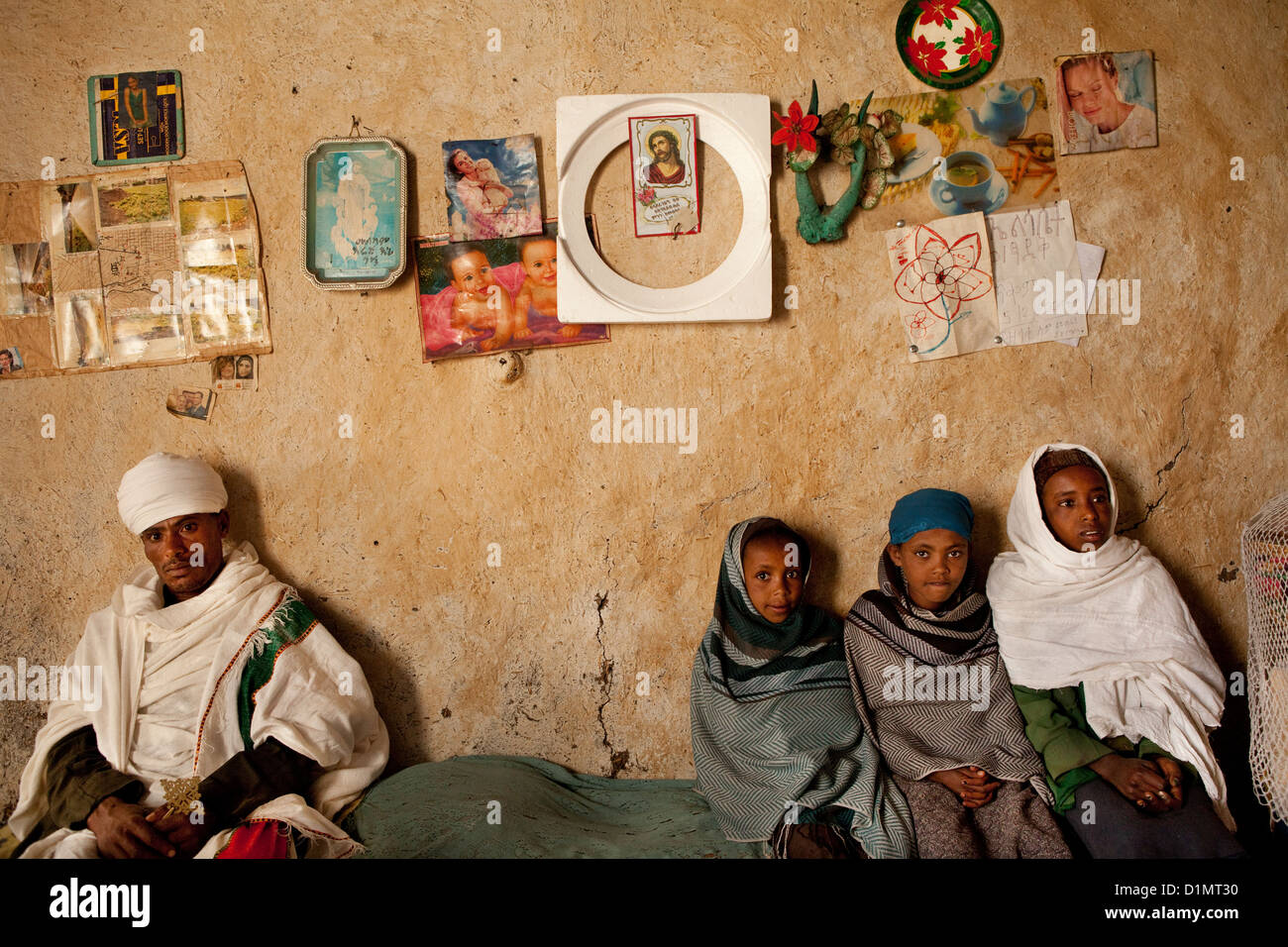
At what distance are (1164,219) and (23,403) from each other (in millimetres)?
4389

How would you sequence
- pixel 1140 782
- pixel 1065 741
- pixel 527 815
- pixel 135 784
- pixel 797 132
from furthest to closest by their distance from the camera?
pixel 797 132 → pixel 527 815 → pixel 135 784 → pixel 1065 741 → pixel 1140 782

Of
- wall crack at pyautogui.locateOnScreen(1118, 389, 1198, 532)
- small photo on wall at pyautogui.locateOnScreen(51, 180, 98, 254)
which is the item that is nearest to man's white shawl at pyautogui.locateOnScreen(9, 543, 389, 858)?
small photo on wall at pyautogui.locateOnScreen(51, 180, 98, 254)

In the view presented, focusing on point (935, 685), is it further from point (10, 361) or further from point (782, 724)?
point (10, 361)

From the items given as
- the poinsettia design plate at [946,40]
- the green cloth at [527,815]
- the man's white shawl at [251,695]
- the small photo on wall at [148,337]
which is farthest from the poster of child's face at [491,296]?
the green cloth at [527,815]

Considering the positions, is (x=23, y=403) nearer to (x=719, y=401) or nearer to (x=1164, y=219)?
(x=719, y=401)

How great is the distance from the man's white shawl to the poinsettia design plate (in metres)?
2.97

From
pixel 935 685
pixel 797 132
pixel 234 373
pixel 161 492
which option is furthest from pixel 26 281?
pixel 935 685

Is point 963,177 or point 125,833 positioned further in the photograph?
point 963,177

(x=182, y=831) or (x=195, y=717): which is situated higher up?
(x=195, y=717)

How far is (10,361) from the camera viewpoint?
120 inches

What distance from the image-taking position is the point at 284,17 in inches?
116

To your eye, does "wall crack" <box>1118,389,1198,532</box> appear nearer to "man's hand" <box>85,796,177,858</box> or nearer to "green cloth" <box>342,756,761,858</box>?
"green cloth" <box>342,756,761,858</box>

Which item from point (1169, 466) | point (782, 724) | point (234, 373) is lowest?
point (782, 724)

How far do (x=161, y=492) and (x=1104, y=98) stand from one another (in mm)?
3629
